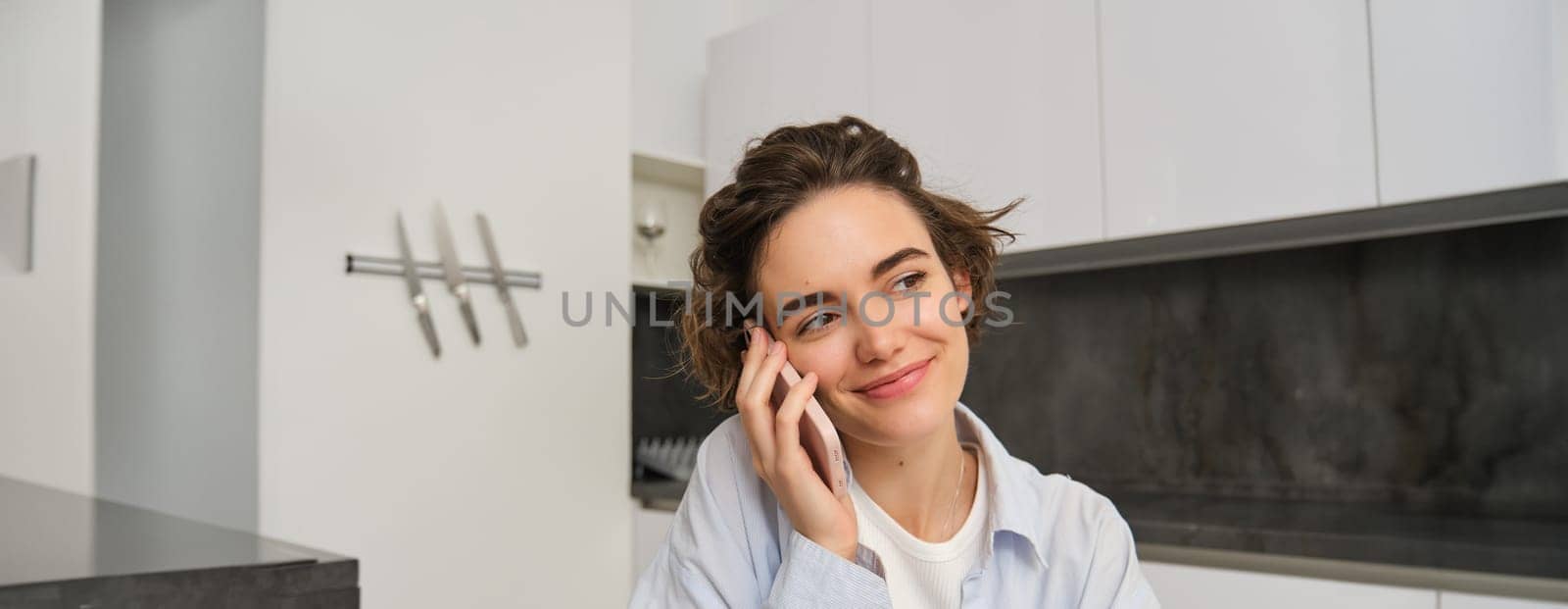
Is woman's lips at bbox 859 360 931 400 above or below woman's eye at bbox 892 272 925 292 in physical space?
below

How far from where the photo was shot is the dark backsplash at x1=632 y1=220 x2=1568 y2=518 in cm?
240

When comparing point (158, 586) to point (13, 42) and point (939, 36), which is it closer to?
point (13, 42)

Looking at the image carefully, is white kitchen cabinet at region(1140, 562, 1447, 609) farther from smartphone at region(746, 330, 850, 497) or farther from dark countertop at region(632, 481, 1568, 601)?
smartphone at region(746, 330, 850, 497)

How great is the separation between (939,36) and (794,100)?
525 mm

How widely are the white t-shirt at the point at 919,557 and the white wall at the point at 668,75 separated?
7.57ft

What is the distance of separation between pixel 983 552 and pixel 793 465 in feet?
0.95

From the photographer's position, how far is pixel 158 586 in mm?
917

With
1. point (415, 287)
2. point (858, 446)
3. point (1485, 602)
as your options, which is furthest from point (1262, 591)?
point (415, 287)

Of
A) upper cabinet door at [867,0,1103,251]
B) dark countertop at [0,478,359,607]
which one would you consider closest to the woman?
dark countertop at [0,478,359,607]

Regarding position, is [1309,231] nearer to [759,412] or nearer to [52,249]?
[759,412]

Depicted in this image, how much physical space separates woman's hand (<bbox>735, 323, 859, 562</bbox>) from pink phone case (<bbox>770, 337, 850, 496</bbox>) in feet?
0.03

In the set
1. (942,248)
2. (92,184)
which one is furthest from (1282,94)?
(92,184)

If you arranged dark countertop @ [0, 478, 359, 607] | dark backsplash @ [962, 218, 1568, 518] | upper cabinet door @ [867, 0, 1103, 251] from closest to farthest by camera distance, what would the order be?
1. dark countertop @ [0, 478, 359, 607]
2. dark backsplash @ [962, 218, 1568, 518]
3. upper cabinet door @ [867, 0, 1103, 251]

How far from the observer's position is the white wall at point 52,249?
2.26 metres
